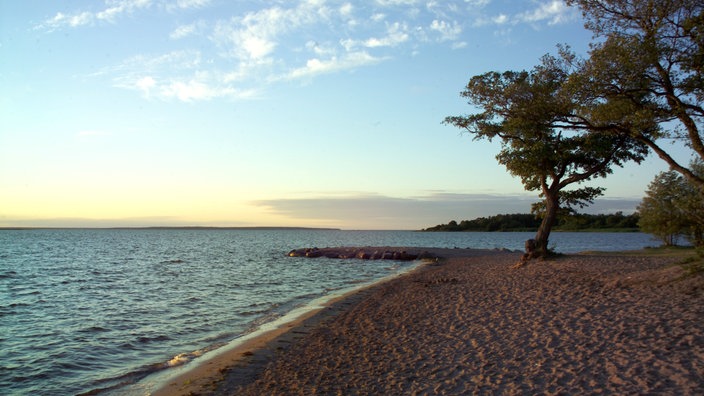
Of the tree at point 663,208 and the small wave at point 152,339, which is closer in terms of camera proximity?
the small wave at point 152,339

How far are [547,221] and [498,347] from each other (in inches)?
733

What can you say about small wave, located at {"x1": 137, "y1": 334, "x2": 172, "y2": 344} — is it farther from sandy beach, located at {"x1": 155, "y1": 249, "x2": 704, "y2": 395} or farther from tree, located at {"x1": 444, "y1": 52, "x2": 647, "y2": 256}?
tree, located at {"x1": 444, "y1": 52, "x2": 647, "y2": 256}

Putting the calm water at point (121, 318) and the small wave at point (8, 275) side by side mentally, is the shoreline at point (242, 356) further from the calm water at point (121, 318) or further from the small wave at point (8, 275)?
the small wave at point (8, 275)

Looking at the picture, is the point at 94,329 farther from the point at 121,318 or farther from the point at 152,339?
the point at 152,339

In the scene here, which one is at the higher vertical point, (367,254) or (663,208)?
(663,208)

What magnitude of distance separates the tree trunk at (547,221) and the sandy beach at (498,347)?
30.5ft

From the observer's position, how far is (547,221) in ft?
87.7

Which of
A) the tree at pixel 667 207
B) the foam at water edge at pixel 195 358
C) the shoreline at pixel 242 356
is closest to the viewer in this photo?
the shoreline at pixel 242 356

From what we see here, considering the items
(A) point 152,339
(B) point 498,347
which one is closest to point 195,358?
(A) point 152,339

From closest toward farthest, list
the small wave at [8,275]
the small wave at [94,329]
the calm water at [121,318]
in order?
the calm water at [121,318], the small wave at [94,329], the small wave at [8,275]

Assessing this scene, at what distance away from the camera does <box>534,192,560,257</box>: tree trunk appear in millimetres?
26562

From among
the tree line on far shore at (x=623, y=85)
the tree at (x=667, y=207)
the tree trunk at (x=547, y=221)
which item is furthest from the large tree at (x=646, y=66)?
the tree at (x=667, y=207)

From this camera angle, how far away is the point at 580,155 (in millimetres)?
25375

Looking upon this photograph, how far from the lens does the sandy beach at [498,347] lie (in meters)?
7.95
